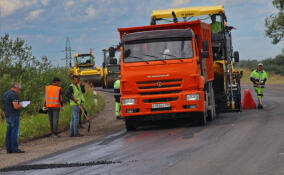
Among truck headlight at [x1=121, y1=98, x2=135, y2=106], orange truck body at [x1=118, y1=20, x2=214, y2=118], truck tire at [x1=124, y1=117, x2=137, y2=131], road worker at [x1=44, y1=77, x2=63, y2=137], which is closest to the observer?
orange truck body at [x1=118, y1=20, x2=214, y2=118]

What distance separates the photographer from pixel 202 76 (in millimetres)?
16922

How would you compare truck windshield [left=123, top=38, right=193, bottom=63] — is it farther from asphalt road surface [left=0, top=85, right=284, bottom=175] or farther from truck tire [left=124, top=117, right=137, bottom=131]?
asphalt road surface [left=0, top=85, right=284, bottom=175]

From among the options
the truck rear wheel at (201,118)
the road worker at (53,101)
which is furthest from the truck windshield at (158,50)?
the road worker at (53,101)

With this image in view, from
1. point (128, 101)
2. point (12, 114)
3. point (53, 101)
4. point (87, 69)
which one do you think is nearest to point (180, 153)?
point (12, 114)

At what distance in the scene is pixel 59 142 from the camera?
1587 centimetres

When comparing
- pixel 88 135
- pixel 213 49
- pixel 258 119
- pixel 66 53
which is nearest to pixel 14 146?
pixel 88 135

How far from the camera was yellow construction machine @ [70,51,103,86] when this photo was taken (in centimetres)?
4672

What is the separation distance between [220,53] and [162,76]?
5.45 m

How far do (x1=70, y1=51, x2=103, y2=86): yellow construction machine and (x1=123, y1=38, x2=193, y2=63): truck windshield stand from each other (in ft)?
95.9

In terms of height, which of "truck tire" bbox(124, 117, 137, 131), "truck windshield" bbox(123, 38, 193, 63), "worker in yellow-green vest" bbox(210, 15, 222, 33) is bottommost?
"truck tire" bbox(124, 117, 137, 131)

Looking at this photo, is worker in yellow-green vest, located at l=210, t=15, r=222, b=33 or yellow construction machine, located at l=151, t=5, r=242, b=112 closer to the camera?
yellow construction machine, located at l=151, t=5, r=242, b=112

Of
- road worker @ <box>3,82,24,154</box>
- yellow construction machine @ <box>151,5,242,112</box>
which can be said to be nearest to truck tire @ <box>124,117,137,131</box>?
road worker @ <box>3,82,24,154</box>

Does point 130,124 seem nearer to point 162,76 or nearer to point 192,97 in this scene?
point 162,76

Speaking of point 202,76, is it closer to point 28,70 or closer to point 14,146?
point 14,146
